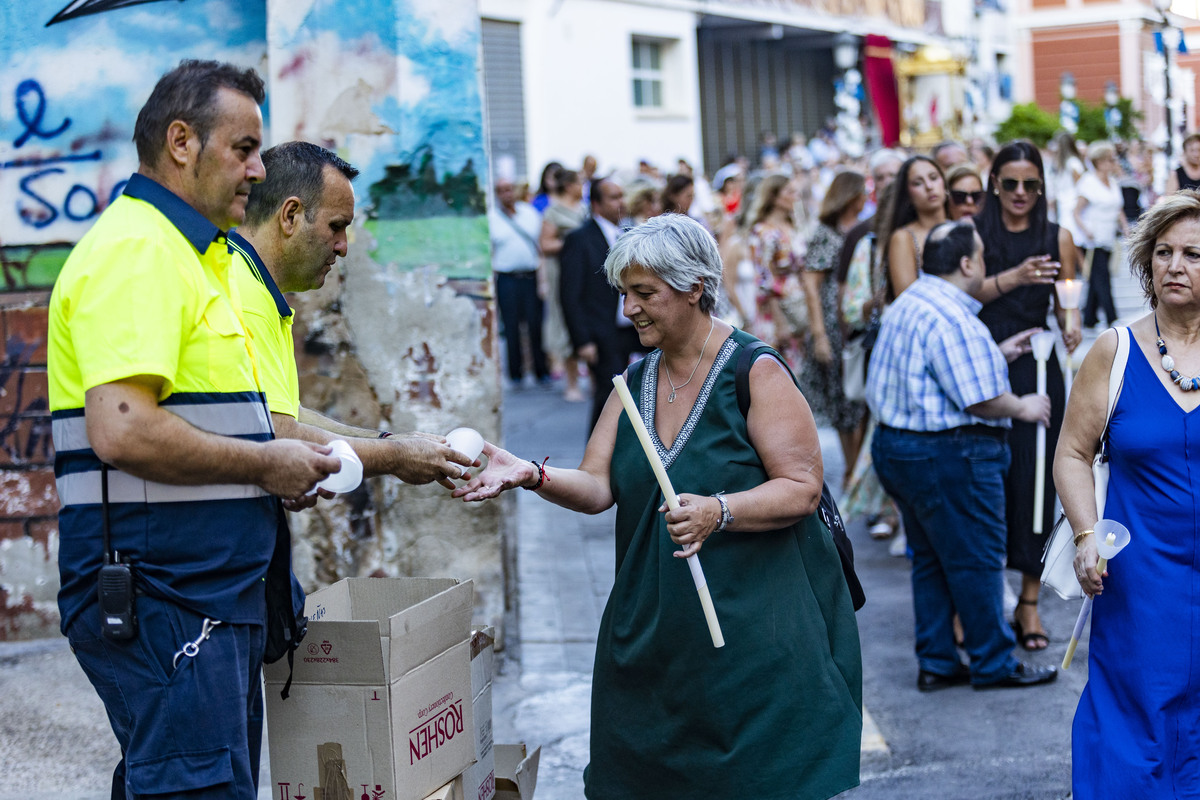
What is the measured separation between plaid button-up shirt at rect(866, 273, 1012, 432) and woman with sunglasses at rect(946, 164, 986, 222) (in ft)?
4.78

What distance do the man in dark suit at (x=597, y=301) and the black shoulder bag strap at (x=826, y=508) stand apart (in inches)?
185

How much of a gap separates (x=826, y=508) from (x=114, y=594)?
1.73m

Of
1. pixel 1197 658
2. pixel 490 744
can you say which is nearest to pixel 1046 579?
pixel 1197 658

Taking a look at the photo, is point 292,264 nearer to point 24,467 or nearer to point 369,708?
point 369,708

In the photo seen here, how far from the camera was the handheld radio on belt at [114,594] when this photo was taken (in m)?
2.42

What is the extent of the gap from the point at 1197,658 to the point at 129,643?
2470 millimetres

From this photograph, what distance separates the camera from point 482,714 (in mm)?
3314

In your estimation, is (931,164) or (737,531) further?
(931,164)

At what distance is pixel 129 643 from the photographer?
2.47 meters

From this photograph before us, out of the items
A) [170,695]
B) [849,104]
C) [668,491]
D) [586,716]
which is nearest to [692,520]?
[668,491]

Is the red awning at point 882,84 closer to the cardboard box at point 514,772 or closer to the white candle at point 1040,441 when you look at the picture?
the white candle at point 1040,441

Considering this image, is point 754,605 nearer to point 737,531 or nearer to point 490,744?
point 737,531

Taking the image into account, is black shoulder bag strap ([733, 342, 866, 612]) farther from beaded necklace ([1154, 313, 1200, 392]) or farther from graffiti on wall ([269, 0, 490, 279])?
graffiti on wall ([269, 0, 490, 279])

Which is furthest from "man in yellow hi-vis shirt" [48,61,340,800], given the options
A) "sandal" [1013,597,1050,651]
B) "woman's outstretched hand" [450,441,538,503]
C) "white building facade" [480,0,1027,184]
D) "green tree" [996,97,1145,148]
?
"green tree" [996,97,1145,148]
